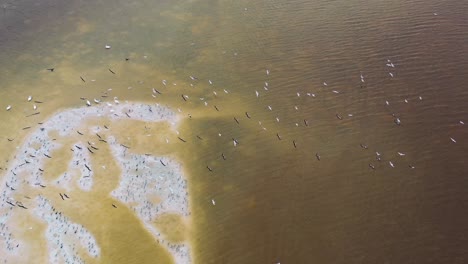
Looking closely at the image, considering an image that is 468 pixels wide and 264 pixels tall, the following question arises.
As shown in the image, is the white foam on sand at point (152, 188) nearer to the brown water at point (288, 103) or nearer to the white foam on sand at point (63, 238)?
the brown water at point (288, 103)

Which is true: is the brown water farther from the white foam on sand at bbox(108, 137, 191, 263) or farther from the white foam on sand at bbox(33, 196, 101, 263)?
the white foam on sand at bbox(33, 196, 101, 263)

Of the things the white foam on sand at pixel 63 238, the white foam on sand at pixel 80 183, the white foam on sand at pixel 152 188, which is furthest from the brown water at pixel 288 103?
the white foam on sand at pixel 63 238

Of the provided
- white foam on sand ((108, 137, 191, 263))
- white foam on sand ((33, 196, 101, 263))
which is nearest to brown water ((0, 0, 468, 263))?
white foam on sand ((108, 137, 191, 263))

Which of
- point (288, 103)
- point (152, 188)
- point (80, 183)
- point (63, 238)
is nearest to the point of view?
point (63, 238)

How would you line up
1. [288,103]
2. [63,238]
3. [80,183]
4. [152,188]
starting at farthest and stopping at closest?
[288,103]
[80,183]
[152,188]
[63,238]

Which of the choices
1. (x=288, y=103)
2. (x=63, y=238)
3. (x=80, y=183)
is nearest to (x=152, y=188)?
(x=80, y=183)

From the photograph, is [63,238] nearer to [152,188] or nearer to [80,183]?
[80,183]

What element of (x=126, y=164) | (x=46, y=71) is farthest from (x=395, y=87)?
(x=46, y=71)

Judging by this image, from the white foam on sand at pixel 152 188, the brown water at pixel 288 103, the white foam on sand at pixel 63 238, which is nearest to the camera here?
the white foam on sand at pixel 63 238
